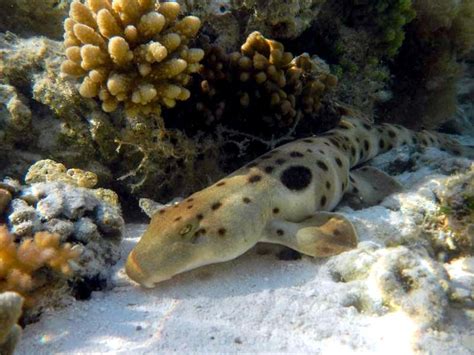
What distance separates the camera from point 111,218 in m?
4.09

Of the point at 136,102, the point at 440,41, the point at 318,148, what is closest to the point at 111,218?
the point at 136,102

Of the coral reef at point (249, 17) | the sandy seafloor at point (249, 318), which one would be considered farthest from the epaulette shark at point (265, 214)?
the coral reef at point (249, 17)

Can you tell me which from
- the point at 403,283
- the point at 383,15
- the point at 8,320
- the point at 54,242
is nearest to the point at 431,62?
the point at 383,15

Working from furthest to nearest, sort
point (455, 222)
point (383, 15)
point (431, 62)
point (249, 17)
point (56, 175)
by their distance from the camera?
point (431, 62) → point (383, 15) → point (249, 17) → point (56, 175) → point (455, 222)

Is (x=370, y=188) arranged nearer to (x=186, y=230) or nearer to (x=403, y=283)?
(x=403, y=283)

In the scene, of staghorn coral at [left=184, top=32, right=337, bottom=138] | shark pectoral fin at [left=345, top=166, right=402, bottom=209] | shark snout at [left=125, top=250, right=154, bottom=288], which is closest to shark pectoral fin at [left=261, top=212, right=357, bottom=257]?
shark pectoral fin at [left=345, top=166, right=402, bottom=209]

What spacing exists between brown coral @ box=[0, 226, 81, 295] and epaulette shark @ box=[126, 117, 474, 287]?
2.13 feet

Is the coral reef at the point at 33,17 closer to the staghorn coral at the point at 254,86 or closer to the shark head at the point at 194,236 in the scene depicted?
the staghorn coral at the point at 254,86

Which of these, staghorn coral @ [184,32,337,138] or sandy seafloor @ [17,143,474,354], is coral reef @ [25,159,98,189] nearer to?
sandy seafloor @ [17,143,474,354]

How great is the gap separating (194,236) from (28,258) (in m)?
1.44

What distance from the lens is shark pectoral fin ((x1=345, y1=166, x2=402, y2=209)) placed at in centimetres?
544

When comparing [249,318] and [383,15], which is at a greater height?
[383,15]

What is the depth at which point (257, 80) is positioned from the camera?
17.6 ft

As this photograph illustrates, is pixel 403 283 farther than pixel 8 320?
Yes
